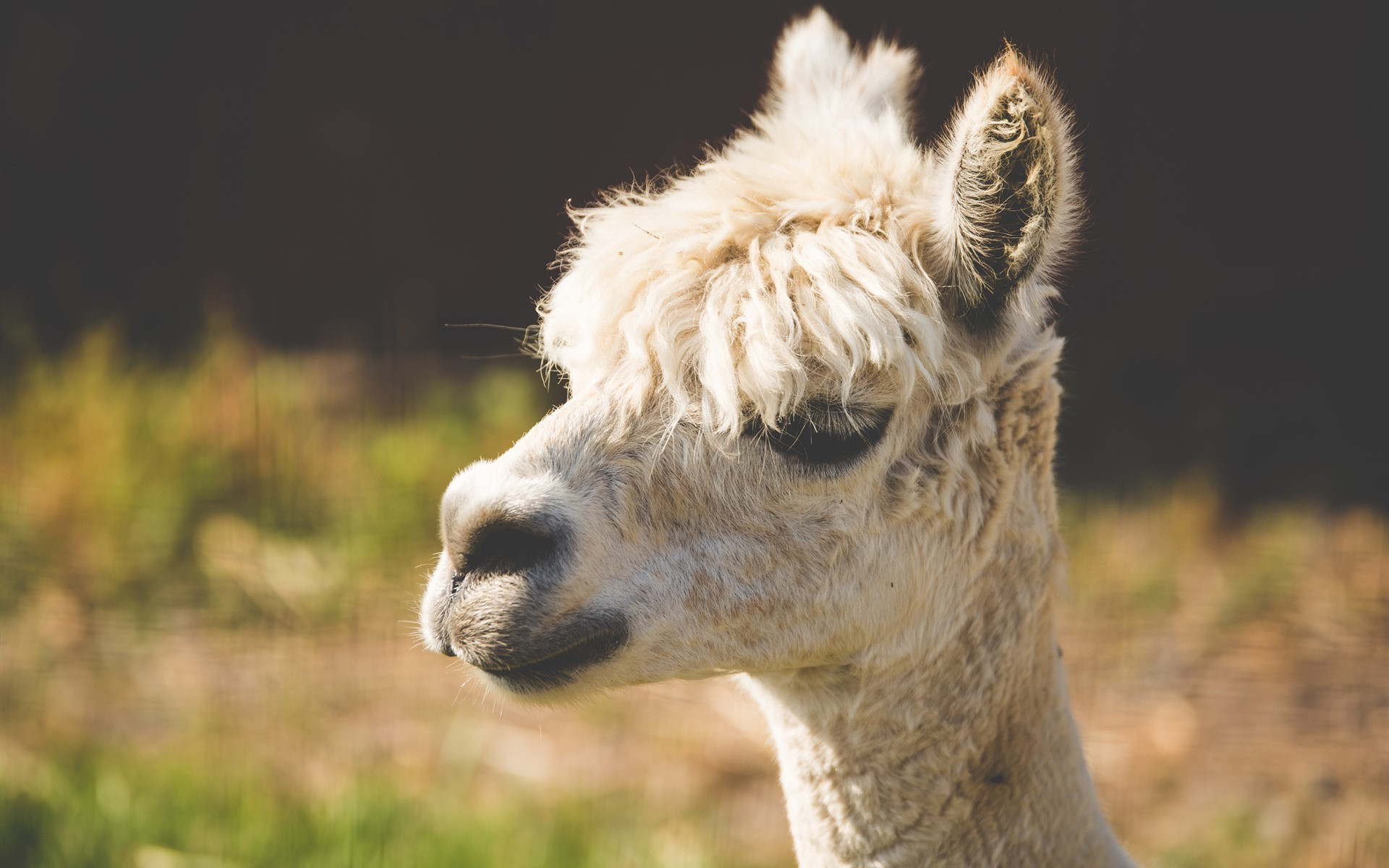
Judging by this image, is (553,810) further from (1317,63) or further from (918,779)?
(1317,63)

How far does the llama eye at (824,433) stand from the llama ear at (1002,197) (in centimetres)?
28

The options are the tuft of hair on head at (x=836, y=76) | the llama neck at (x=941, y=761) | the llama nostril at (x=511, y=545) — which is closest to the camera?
the llama nostril at (x=511, y=545)

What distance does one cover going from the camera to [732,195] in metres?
2.01

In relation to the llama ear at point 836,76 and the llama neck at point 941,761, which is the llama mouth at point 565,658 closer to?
the llama neck at point 941,761

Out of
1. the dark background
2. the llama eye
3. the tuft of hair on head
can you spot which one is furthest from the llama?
the dark background

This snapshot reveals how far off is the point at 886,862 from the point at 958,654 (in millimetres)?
408

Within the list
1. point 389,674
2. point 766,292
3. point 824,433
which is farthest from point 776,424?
point 389,674

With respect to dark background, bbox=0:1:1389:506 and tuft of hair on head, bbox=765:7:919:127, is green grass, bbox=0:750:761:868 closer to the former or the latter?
tuft of hair on head, bbox=765:7:919:127

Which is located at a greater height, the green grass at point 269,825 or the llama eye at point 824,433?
the llama eye at point 824,433

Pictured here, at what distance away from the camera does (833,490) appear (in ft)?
6.23

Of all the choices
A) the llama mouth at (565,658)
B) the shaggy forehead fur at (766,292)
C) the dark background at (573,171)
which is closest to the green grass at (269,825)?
the llama mouth at (565,658)

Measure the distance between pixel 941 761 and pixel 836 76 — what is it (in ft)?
5.05

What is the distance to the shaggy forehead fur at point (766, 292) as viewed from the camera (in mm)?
1818

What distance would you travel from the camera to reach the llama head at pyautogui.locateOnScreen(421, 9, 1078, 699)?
1743mm
